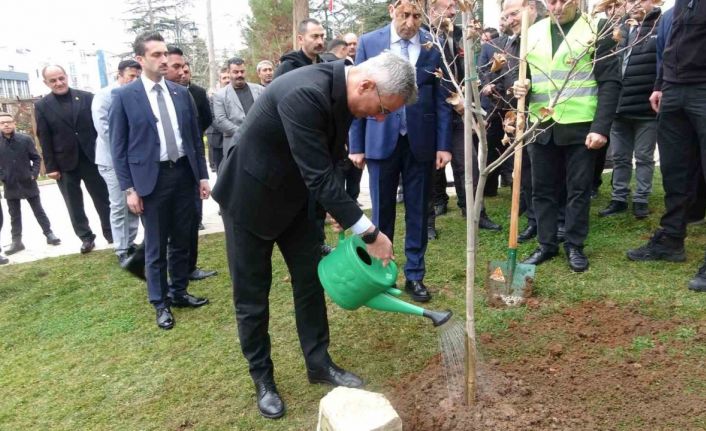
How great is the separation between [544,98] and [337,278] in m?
2.41

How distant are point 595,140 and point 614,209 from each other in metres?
2.00

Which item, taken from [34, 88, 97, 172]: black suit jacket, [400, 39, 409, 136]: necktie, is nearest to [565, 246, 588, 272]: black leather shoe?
[400, 39, 409, 136]: necktie

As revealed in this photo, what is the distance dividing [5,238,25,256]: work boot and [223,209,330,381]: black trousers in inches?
194

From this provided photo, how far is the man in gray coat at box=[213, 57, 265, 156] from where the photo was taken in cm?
565

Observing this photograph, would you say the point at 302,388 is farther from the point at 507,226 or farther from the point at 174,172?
the point at 507,226

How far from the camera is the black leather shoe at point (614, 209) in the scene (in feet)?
17.5

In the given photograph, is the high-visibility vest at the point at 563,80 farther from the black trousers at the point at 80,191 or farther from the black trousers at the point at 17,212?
the black trousers at the point at 17,212

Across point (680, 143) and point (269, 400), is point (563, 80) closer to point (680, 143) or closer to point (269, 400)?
point (680, 143)

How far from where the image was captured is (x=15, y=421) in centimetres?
288

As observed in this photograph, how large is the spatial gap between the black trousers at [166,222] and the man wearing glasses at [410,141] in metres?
1.28

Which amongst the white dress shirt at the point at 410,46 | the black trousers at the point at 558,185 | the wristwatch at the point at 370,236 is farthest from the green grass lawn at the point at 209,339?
the white dress shirt at the point at 410,46

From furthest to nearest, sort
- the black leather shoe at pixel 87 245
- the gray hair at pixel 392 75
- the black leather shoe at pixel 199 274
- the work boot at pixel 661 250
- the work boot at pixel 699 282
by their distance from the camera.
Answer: the black leather shoe at pixel 87 245, the black leather shoe at pixel 199 274, the work boot at pixel 661 250, the work boot at pixel 699 282, the gray hair at pixel 392 75

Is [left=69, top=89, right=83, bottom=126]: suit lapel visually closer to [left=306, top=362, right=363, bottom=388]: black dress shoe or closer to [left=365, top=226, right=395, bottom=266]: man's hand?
[left=306, top=362, right=363, bottom=388]: black dress shoe

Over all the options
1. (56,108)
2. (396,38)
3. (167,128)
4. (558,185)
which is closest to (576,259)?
(558,185)
